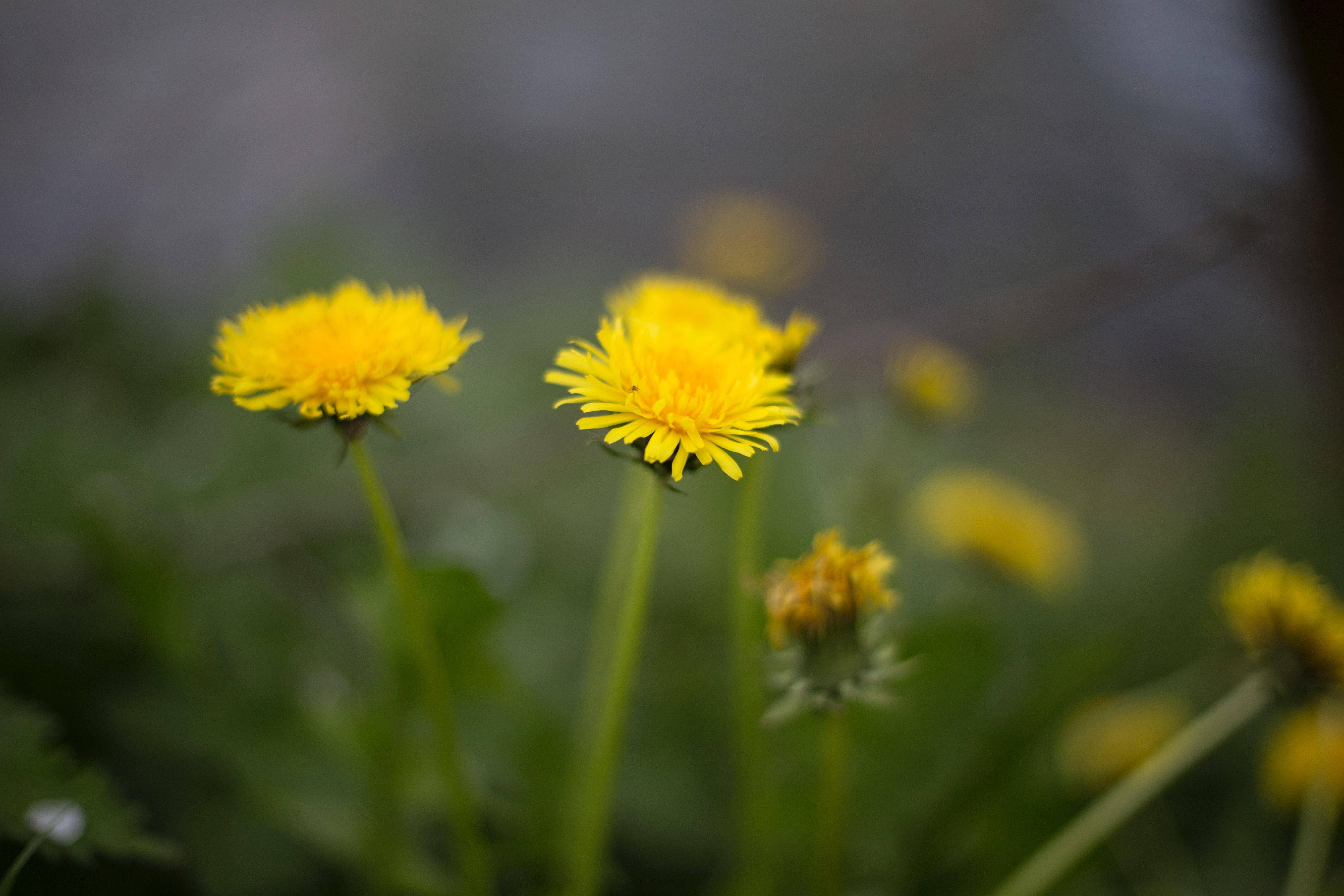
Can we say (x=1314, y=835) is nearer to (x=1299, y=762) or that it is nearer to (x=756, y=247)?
(x=1299, y=762)

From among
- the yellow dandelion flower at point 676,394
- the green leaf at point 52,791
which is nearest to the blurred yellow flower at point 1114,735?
the yellow dandelion flower at point 676,394

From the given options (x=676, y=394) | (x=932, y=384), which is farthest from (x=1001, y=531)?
(x=676, y=394)

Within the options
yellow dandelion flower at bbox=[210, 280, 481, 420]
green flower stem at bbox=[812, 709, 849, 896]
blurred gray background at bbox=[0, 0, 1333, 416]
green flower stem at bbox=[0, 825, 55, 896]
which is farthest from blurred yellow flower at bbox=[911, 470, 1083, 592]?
green flower stem at bbox=[0, 825, 55, 896]

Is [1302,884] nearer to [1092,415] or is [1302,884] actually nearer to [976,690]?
[976,690]

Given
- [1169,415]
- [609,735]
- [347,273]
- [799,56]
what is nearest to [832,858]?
[609,735]

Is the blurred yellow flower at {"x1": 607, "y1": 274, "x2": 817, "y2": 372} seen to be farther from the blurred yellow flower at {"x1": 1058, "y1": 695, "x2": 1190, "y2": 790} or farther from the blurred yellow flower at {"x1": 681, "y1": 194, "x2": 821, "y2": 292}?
the blurred yellow flower at {"x1": 681, "y1": 194, "x2": 821, "y2": 292}
